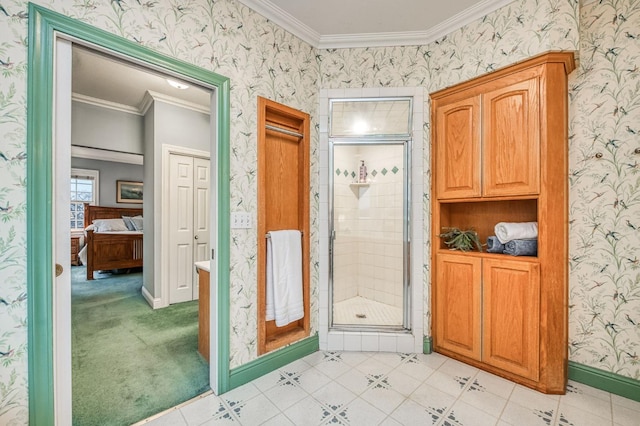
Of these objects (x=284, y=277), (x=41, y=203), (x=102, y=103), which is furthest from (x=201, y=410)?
(x=102, y=103)

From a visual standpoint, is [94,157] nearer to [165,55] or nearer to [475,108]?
[165,55]

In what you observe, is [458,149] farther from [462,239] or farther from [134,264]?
[134,264]

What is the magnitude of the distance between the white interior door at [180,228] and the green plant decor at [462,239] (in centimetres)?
323

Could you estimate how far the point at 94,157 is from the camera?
641 cm

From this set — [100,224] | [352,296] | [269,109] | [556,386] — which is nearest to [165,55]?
[269,109]

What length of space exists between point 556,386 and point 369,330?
1.28 metres

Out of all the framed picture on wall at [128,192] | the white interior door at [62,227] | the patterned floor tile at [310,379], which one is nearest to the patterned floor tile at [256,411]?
the patterned floor tile at [310,379]

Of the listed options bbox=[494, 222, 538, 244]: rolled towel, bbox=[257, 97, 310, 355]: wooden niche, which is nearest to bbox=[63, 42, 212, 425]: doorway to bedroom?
bbox=[257, 97, 310, 355]: wooden niche

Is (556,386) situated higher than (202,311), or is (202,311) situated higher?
(202,311)

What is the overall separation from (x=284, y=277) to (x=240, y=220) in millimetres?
598

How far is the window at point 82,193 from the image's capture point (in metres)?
6.43

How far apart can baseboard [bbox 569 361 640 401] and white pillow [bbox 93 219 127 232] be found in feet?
22.2

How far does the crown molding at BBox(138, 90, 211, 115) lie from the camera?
3510 millimetres

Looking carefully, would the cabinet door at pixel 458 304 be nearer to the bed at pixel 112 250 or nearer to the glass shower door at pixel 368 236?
Answer: the glass shower door at pixel 368 236
